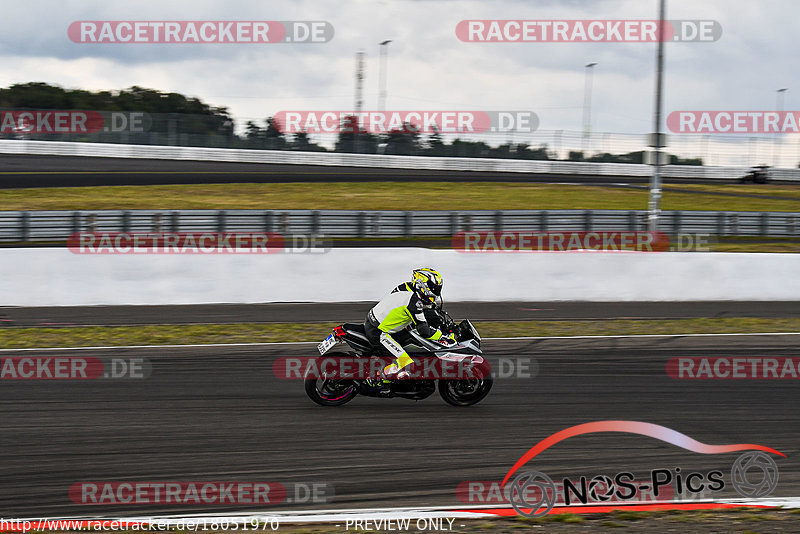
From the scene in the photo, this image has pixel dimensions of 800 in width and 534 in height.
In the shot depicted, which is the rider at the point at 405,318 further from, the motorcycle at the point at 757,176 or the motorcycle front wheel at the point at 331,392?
the motorcycle at the point at 757,176

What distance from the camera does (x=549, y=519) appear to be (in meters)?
5.59

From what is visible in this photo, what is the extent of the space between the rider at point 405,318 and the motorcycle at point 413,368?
72mm

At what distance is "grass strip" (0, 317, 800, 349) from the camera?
11.9 m

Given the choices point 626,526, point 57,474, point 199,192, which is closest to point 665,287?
point 626,526

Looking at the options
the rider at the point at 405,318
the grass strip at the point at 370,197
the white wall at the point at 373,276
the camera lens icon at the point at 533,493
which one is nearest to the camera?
the camera lens icon at the point at 533,493

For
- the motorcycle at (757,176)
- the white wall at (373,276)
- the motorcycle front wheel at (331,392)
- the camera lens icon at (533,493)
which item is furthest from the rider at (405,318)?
the motorcycle at (757,176)

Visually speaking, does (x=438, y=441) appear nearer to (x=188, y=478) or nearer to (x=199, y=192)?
(x=188, y=478)

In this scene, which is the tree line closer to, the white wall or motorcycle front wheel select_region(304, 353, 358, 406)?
the white wall

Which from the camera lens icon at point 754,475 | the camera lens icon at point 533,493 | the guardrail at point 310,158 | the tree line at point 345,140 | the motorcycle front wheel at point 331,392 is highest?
the tree line at point 345,140

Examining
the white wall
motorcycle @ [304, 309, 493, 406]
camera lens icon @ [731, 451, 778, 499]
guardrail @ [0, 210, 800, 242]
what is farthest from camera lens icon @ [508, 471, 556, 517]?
guardrail @ [0, 210, 800, 242]

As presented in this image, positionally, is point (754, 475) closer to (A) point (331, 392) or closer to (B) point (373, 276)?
(A) point (331, 392)

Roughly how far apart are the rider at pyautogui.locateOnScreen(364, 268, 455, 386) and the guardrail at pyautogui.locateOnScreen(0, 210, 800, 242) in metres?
11.7

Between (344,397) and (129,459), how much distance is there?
8.09ft

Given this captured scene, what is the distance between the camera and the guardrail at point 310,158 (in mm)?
36281
